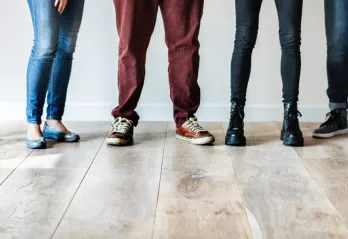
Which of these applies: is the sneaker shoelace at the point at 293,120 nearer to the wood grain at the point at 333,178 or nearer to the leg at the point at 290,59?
the leg at the point at 290,59

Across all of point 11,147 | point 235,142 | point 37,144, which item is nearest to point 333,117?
point 235,142

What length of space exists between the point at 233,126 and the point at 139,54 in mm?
491

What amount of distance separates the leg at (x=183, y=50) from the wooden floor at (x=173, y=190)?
17cm

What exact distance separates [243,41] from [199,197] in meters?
0.89

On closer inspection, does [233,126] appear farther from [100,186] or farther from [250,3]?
[100,186]

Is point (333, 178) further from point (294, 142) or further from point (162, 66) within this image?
point (162, 66)

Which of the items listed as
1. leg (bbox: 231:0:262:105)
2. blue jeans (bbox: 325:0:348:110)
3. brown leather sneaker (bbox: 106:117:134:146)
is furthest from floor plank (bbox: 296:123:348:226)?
brown leather sneaker (bbox: 106:117:134:146)

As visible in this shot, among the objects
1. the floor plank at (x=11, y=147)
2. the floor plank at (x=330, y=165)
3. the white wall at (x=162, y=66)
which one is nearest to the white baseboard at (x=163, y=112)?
the white wall at (x=162, y=66)

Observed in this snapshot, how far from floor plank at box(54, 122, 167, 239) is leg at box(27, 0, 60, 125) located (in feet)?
1.07

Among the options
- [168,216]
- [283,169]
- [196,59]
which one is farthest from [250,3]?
[168,216]

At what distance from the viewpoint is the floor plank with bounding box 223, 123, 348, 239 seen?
145cm

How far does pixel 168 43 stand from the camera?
2.50m

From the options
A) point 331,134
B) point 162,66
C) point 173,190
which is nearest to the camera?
point 173,190

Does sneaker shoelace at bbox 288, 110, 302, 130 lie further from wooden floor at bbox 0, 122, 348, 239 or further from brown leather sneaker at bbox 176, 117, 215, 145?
brown leather sneaker at bbox 176, 117, 215, 145
